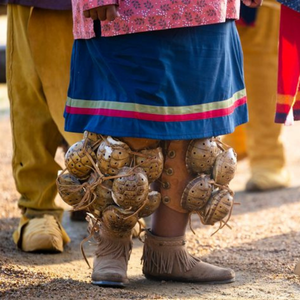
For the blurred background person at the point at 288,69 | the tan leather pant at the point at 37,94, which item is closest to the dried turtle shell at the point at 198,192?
the blurred background person at the point at 288,69

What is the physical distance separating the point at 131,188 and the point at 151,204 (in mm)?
129

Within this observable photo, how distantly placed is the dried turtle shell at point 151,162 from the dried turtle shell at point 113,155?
0.13 ft

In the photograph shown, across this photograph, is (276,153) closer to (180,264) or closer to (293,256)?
(293,256)

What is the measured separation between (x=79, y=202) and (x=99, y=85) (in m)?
0.38

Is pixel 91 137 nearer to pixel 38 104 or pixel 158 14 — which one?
pixel 158 14

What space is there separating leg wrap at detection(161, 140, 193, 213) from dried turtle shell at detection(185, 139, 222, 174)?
23 millimetres

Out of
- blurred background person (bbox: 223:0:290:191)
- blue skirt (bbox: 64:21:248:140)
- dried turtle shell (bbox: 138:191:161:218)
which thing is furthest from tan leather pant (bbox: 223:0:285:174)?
dried turtle shell (bbox: 138:191:161:218)

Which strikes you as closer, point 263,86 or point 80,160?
point 80,160

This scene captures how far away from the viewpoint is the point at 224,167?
2268 mm

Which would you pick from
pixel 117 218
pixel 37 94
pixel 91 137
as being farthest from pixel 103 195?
pixel 37 94

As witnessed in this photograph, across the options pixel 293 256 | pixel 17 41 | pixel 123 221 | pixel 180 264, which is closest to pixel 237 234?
pixel 293 256

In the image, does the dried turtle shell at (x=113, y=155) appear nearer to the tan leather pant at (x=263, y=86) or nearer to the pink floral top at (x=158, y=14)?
the pink floral top at (x=158, y=14)

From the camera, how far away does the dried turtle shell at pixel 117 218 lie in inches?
87.4

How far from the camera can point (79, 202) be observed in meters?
2.27
